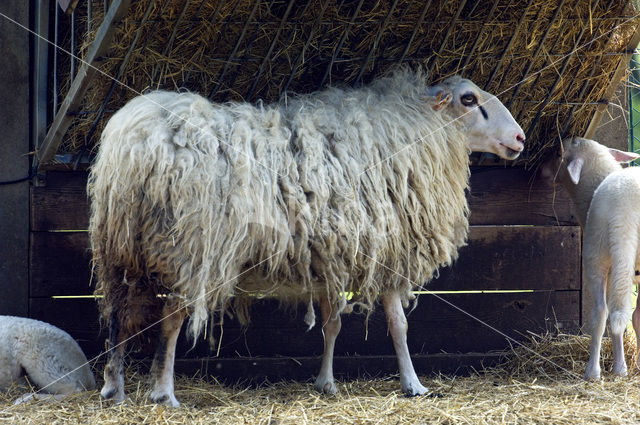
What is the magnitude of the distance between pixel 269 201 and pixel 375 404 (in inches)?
44.5

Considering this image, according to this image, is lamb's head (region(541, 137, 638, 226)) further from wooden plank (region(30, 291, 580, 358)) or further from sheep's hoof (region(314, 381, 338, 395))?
sheep's hoof (region(314, 381, 338, 395))

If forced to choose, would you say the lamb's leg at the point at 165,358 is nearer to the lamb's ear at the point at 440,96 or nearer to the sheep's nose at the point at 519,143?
the lamb's ear at the point at 440,96

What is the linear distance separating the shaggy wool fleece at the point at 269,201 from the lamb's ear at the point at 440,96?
0.17 m

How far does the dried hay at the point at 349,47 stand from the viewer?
4.63 metres

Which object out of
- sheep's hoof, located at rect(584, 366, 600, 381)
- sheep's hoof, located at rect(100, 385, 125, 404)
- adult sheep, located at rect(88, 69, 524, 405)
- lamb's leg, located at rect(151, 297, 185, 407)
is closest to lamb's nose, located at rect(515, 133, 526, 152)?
adult sheep, located at rect(88, 69, 524, 405)

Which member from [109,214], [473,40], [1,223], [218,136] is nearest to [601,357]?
[473,40]

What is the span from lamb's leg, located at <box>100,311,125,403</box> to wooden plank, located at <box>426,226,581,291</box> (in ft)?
7.19

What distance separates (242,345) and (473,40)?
2.37 meters

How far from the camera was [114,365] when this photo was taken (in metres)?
4.25

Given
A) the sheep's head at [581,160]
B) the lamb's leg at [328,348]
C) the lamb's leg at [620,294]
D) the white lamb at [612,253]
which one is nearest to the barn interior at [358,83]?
the sheep's head at [581,160]

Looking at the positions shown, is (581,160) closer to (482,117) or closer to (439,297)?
(482,117)

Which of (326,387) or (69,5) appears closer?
(69,5)

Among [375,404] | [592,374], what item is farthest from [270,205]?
[592,374]

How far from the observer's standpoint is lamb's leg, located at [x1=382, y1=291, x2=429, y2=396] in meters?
4.59
